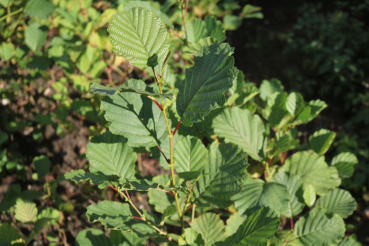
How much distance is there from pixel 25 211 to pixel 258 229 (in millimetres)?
1080

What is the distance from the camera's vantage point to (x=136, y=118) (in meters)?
0.91

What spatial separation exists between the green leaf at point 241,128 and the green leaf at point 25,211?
3.00 feet

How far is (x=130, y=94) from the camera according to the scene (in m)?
0.93

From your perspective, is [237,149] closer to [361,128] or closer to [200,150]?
[200,150]

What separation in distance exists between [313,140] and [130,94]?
761 mm

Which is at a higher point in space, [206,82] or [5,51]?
[206,82]

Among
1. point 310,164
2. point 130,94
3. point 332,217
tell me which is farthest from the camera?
point 310,164

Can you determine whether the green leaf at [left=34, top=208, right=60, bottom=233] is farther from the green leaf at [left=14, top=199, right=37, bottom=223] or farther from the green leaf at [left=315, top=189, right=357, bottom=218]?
the green leaf at [left=315, top=189, right=357, bottom=218]

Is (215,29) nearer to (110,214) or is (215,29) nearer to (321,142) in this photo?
(321,142)

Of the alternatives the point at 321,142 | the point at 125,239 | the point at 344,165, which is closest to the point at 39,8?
the point at 125,239

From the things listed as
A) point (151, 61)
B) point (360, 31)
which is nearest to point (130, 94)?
point (151, 61)

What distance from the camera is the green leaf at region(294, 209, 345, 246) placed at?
1.00 metres

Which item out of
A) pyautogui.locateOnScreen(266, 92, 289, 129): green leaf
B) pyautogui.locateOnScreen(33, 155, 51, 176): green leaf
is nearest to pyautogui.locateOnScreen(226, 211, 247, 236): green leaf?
pyautogui.locateOnScreen(266, 92, 289, 129): green leaf

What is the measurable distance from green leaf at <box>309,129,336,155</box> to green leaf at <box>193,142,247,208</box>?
46cm
